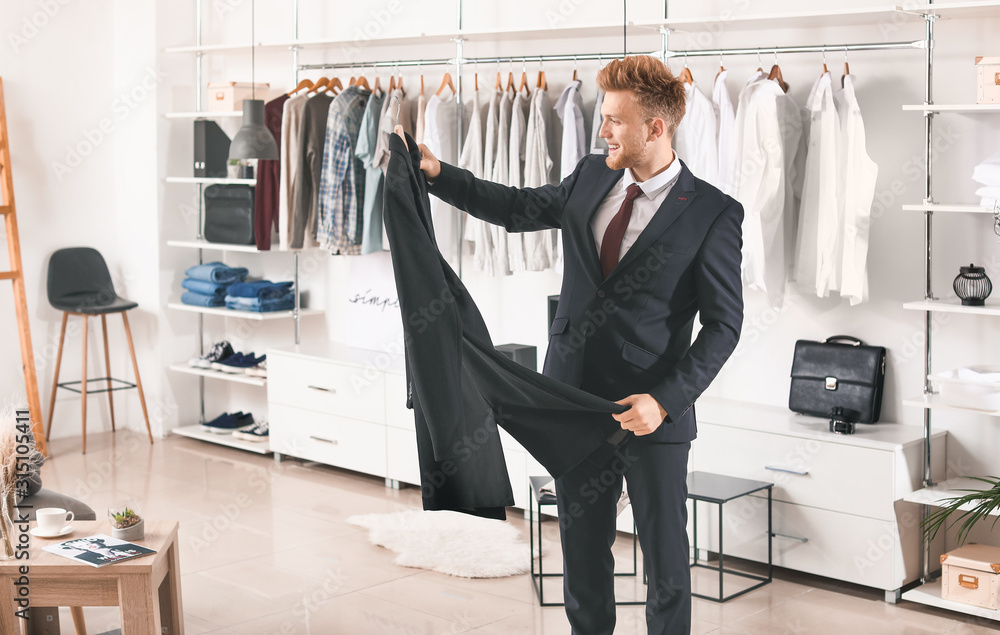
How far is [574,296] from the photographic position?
2.52m

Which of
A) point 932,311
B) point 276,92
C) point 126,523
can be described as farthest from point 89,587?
point 276,92

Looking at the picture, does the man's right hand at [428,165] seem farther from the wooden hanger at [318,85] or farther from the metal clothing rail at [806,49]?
the wooden hanger at [318,85]

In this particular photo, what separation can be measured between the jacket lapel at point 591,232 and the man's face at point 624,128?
5.4 inches

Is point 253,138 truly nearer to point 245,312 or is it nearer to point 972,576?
point 245,312

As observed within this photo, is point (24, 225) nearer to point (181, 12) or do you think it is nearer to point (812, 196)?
point (181, 12)

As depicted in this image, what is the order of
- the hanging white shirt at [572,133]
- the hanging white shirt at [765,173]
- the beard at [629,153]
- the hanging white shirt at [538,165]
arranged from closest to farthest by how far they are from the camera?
the beard at [629,153] → the hanging white shirt at [765,173] → the hanging white shirt at [572,133] → the hanging white shirt at [538,165]

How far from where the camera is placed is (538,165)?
4.78 meters

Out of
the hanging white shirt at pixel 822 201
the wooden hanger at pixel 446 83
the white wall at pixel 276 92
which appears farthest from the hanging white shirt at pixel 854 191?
the wooden hanger at pixel 446 83

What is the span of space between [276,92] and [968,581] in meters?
4.50

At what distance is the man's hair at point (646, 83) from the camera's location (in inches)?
90.8

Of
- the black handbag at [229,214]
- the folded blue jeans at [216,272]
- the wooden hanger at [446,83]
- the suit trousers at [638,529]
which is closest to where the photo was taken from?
the suit trousers at [638,529]

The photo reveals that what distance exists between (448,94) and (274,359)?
1738mm

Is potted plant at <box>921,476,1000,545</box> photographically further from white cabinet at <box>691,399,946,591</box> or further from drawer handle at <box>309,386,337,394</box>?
drawer handle at <box>309,386,337,394</box>

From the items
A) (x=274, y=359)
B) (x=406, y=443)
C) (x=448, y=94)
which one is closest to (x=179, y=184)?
(x=274, y=359)
